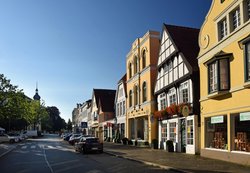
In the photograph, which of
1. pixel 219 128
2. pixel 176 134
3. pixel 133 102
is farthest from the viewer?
pixel 133 102

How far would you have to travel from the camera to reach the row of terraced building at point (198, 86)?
64.4 feet

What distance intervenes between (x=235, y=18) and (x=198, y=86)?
747 centimetres

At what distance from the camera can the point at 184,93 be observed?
95.6 ft

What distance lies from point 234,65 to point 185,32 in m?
14.0

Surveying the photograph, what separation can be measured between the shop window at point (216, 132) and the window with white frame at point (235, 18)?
17.0ft

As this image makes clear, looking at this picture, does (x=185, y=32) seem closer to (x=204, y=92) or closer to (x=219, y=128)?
(x=204, y=92)

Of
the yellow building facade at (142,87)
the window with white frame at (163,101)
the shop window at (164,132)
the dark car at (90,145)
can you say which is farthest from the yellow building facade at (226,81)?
the yellow building facade at (142,87)

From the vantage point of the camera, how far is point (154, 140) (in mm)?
35250

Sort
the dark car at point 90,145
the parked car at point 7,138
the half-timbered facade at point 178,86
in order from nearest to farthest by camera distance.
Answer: the half-timbered facade at point 178,86, the dark car at point 90,145, the parked car at point 7,138

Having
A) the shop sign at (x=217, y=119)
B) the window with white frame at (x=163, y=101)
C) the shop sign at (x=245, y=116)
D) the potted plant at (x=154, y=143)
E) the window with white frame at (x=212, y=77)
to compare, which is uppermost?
the window with white frame at (x=212, y=77)

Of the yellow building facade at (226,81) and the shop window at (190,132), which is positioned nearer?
the yellow building facade at (226,81)

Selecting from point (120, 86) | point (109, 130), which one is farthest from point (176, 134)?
point (109, 130)

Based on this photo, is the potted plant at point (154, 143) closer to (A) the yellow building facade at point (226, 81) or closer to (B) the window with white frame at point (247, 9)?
(A) the yellow building facade at point (226, 81)

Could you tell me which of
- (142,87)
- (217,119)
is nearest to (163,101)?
(142,87)
